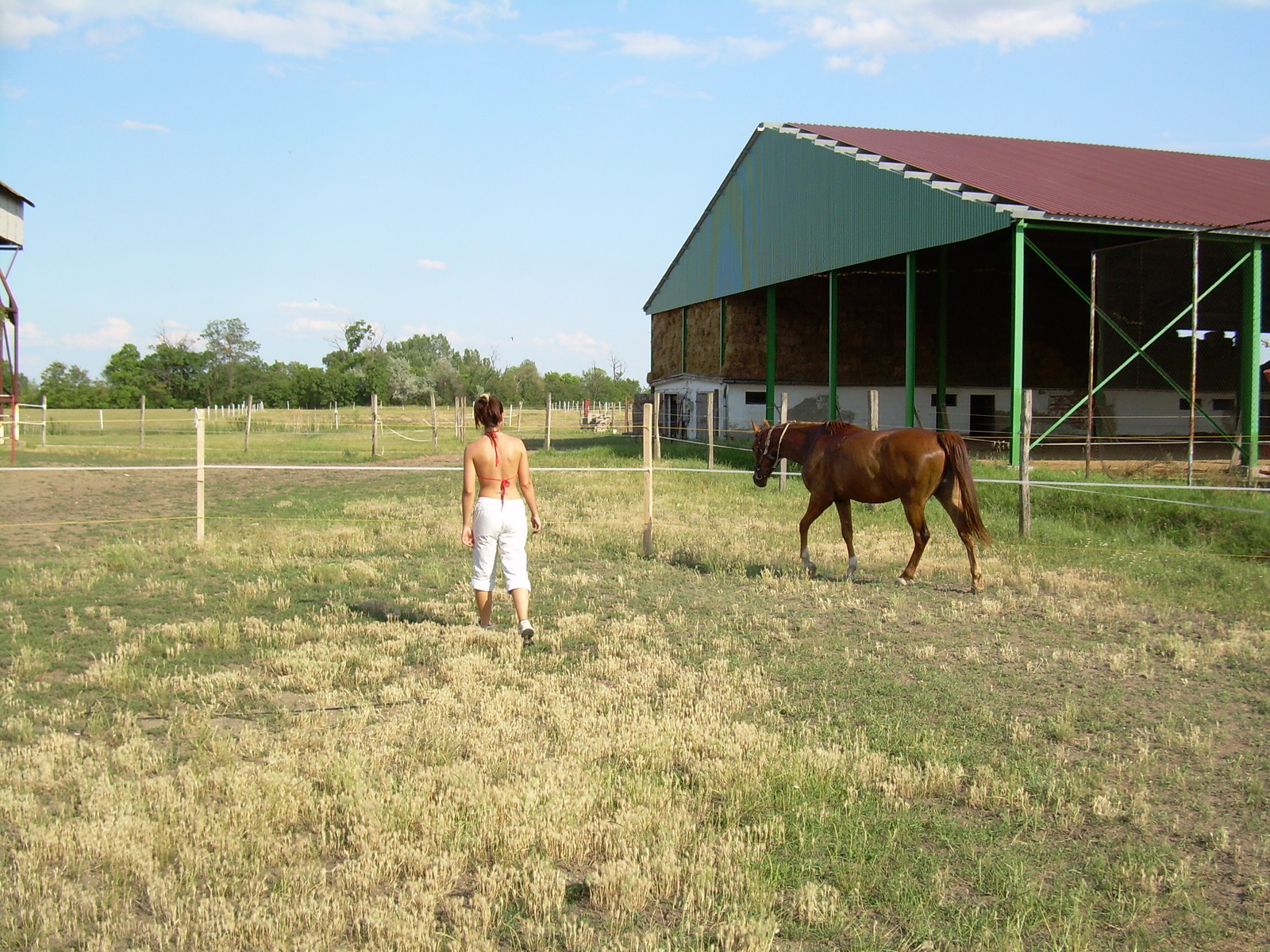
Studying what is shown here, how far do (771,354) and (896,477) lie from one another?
15.4 m

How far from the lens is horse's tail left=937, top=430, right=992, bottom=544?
880 cm

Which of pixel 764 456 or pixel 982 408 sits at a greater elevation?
pixel 982 408

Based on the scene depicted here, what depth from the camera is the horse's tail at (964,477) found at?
346 inches

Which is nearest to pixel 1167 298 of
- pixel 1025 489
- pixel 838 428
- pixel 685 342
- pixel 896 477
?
pixel 1025 489

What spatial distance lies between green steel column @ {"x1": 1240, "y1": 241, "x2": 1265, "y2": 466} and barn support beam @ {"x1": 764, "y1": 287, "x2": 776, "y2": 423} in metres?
9.88

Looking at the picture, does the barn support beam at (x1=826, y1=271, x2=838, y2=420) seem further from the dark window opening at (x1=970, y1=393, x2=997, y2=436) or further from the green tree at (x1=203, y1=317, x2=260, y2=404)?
the green tree at (x1=203, y1=317, x2=260, y2=404)

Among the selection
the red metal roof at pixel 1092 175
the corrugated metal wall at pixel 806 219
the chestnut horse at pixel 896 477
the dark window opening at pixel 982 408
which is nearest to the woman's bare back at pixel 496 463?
the chestnut horse at pixel 896 477

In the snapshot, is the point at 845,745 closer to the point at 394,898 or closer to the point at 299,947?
the point at 394,898

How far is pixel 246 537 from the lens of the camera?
36.8 feet

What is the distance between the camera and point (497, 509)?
6.68 metres

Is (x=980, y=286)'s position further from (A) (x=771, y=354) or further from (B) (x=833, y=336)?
(B) (x=833, y=336)

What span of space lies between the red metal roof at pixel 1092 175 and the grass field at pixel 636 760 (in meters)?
8.56

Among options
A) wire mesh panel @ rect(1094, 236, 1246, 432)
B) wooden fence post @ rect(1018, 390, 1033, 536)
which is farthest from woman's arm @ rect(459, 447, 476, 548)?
wire mesh panel @ rect(1094, 236, 1246, 432)

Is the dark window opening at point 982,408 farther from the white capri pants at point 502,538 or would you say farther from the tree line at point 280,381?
the tree line at point 280,381
